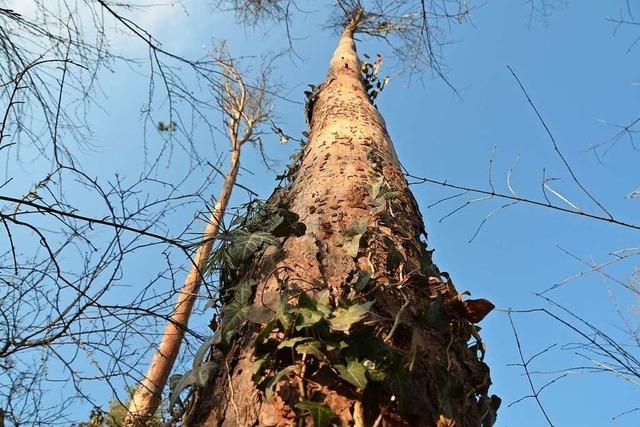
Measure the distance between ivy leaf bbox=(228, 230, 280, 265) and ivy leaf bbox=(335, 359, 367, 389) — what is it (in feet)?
2.07

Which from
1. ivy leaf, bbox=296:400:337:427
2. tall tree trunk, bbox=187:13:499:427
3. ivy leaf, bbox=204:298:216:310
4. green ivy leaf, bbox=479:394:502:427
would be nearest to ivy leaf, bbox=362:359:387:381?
tall tree trunk, bbox=187:13:499:427

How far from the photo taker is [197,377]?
4.23ft

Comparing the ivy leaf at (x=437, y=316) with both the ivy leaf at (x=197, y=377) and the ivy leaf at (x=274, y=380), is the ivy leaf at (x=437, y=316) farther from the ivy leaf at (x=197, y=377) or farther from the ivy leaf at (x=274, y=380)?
the ivy leaf at (x=197, y=377)

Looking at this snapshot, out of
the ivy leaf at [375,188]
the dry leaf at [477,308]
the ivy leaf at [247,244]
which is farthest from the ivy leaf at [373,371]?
the ivy leaf at [375,188]

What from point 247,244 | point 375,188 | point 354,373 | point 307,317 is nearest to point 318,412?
point 354,373

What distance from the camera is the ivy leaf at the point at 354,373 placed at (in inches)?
40.8

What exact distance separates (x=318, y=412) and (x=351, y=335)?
20 centimetres

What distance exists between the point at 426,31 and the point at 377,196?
1.35m

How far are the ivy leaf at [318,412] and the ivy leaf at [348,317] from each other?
7.0 inches

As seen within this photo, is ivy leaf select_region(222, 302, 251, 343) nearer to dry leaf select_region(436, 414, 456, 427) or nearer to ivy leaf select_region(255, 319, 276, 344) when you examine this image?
ivy leaf select_region(255, 319, 276, 344)

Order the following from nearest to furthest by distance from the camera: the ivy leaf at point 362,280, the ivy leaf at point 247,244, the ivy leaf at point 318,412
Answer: the ivy leaf at point 318,412 → the ivy leaf at point 362,280 → the ivy leaf at point 247,244

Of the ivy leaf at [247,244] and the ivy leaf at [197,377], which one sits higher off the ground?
the ivy leaf at [247,244]

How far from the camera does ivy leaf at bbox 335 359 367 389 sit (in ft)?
3.40

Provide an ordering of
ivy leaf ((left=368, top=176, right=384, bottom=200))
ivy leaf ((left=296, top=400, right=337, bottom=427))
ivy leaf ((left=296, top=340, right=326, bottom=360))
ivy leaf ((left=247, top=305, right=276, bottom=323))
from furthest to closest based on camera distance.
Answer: ivy leaf ((left=368, top=176, right=384, bottom=200)) < ivy leaf ((left=247, top=305, right=276, bottom=323)) < ivy leaf ((left=296, top=340, right=326, bottom=360)) < ivy leaf ((left=296, top=400, right=337, bottom=427))
